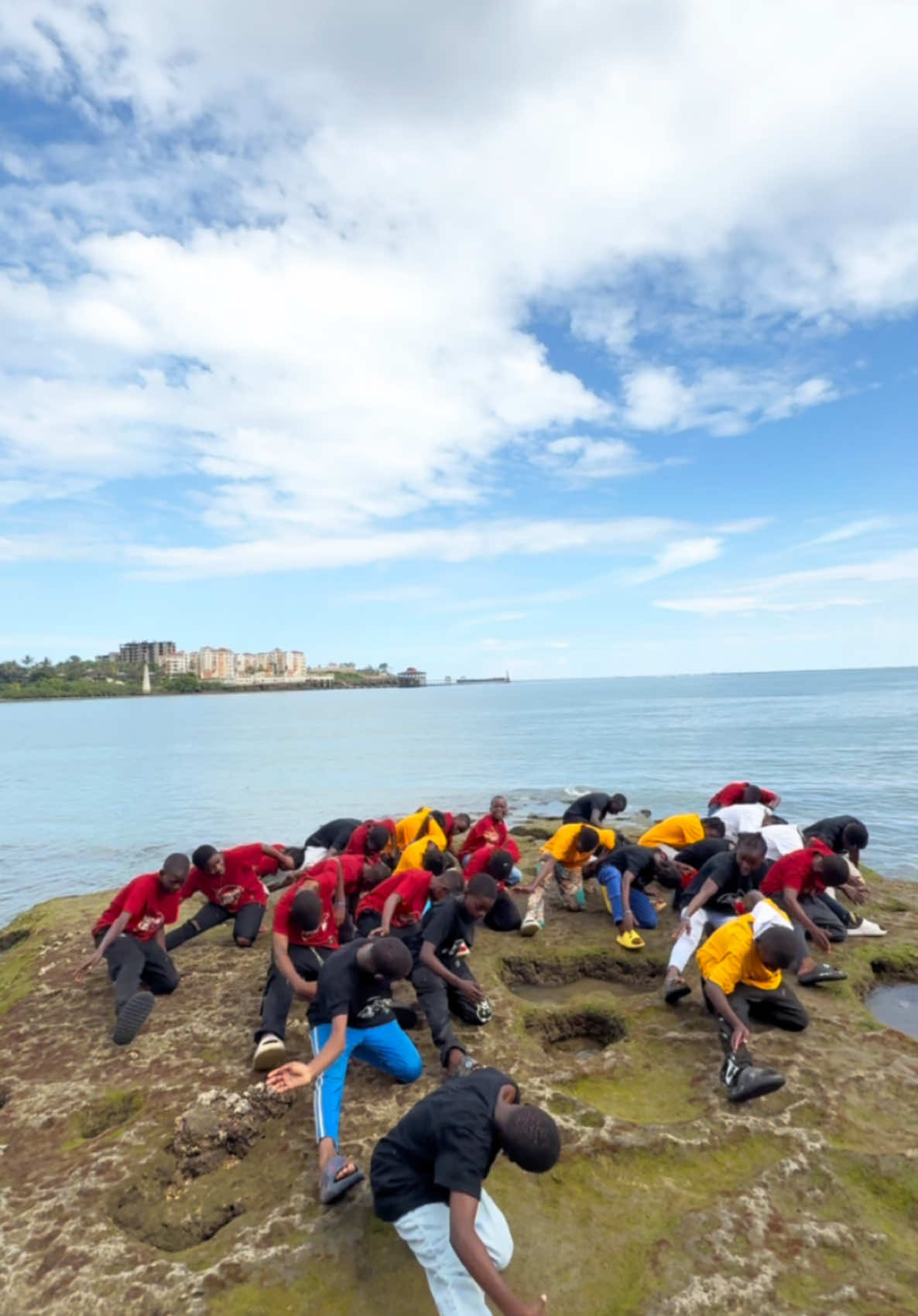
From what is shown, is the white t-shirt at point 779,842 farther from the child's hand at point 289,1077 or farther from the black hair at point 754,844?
the child's hand at point 289,1077

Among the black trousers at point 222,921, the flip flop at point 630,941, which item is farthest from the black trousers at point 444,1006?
the black trousers at point 222,921

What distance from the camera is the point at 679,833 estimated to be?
10398 millimetres

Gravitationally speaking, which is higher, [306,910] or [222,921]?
[306,910]

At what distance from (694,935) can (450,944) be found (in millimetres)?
2645

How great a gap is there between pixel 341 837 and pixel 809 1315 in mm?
8521

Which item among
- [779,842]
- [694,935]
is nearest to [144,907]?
[694,935]

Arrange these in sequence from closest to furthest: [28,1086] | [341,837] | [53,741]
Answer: [28,1086], [341,837], [53,741]

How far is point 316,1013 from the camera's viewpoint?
5.27m

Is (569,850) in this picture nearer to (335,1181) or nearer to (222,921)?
(222,921)

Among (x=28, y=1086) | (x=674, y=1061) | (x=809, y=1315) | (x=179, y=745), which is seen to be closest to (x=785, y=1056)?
(x=674, y=1061)

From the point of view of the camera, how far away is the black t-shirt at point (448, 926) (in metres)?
6.64

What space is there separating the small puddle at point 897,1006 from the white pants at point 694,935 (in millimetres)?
1652

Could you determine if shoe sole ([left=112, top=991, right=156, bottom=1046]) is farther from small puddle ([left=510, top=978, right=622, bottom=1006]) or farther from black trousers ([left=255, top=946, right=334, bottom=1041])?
small puddle ([left=510, top=978, right=622, bottom=1006])

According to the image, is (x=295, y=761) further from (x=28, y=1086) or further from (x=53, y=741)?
(x=28, y=1086)
